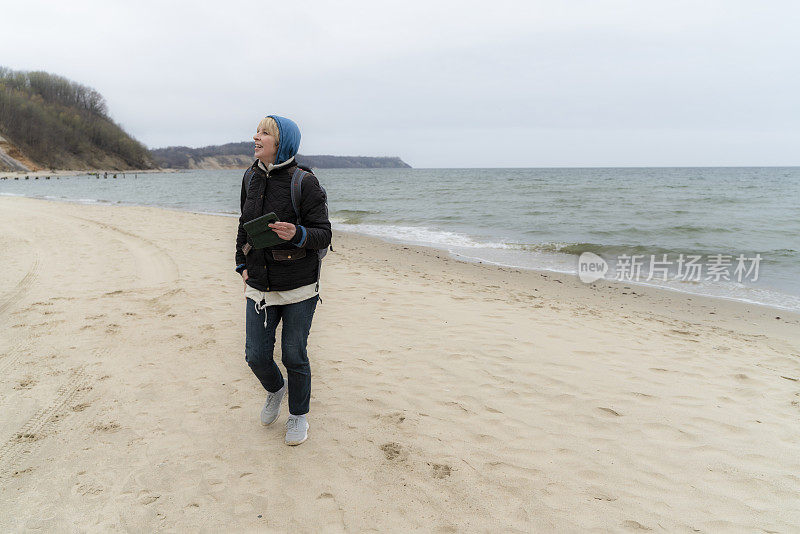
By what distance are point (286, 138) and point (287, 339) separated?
1173 mm

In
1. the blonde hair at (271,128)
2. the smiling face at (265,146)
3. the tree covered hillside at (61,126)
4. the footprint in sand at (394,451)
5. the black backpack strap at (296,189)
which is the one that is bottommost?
the footprint in sand at (394,451)

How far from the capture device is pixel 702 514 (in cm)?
244

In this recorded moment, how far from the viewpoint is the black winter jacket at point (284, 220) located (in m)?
2.51

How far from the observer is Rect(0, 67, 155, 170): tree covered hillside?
260 ft

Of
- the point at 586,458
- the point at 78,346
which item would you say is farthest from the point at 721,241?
the point at 78,346

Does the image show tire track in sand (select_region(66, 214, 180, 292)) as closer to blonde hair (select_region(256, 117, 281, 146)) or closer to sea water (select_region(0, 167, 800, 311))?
blonde hair (select_region(256, 117, 281, 146))

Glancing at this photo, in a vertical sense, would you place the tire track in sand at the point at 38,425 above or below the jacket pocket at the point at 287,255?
below

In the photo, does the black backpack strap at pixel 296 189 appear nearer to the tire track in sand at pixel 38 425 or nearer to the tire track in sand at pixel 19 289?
the tire track in sand at pixel 38 425

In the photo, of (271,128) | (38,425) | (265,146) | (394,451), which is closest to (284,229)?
(265,146)

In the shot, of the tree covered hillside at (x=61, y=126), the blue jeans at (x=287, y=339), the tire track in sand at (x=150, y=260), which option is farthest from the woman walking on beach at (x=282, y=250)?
the tree covered hillside at (x=61, y=126)

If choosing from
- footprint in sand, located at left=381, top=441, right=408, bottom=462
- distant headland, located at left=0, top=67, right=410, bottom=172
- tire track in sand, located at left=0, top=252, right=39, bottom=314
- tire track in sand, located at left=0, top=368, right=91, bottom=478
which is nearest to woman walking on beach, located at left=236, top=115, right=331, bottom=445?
footprint in sand, located at left=381, top=441, right=408, bottom=462

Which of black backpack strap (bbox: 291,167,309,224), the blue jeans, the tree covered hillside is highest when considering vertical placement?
the tree covered hillside

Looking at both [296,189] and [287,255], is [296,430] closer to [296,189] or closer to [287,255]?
[287,255]

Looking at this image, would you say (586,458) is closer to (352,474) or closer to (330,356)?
(352,474)
